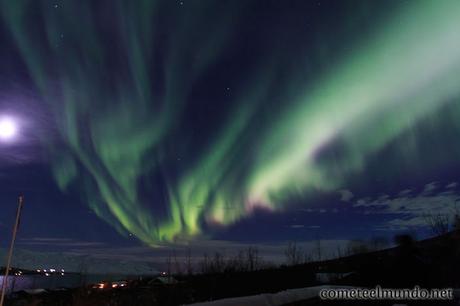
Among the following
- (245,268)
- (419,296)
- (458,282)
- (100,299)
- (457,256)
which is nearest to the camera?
(419,296)

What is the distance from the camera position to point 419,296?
25.8 meters

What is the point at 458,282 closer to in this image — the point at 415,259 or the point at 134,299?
the point at 415,259

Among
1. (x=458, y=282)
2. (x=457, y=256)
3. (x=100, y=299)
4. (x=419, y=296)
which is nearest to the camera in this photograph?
(x=419, y=296)

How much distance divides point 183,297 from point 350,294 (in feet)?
49.0

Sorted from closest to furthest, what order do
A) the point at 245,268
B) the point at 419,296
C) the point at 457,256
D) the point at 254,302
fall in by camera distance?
the point at 254,302
the point at 419,296
the point at 457,256
the point at 245,268

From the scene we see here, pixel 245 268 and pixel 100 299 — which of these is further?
pixel 245 268

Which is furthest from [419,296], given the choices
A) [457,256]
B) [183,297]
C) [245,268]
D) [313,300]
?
[245,268]

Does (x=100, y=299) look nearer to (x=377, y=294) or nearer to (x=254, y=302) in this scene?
(x=254, y=302)

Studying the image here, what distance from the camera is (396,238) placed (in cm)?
2770

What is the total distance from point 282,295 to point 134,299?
15512 millimetres

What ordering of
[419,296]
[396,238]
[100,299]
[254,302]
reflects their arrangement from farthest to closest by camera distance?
1. [100,299]
2. [396,238]
3. [419,296]
4. [254,302]

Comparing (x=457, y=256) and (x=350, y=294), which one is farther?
(x=457, y=256)

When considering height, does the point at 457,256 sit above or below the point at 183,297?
above

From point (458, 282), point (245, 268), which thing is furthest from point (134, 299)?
point (245, 268)
